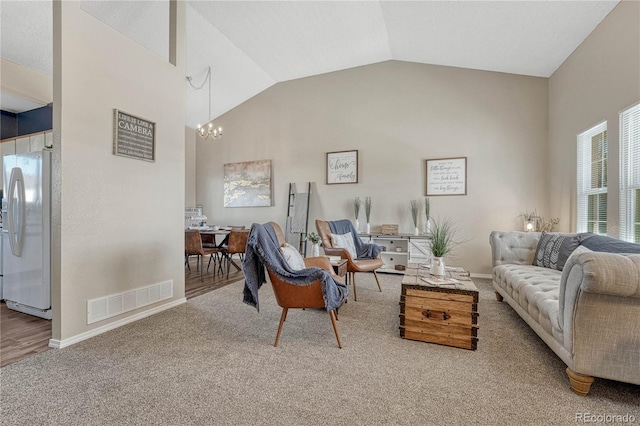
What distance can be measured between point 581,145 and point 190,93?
21.5 ft

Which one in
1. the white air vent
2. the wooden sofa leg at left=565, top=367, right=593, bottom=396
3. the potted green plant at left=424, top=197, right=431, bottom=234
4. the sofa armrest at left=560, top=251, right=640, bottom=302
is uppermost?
the potted green plant at left=424, top=197, right=431, bottom=234

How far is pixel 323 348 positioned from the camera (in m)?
2.24

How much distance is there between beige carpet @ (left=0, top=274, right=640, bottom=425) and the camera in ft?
4.87

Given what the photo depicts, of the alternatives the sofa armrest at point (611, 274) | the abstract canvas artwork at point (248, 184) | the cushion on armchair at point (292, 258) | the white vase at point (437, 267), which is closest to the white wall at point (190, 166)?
the abstract canvas artwork at point (248, 184)

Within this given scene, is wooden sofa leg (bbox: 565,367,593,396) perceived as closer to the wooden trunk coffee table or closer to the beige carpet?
the beige carpet

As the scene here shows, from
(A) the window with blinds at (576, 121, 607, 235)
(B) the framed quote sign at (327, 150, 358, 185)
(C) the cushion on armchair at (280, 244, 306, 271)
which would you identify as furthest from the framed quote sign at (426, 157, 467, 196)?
(C) the cushion on armchair at (280, 244, 306, 271)

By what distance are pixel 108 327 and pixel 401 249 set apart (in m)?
4.21

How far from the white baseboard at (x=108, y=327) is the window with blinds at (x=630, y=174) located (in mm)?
4798

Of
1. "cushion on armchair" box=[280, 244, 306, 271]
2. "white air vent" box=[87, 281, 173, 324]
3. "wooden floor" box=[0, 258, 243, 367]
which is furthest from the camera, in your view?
"cushion on armchair" box=[280, 244, 306, 271]

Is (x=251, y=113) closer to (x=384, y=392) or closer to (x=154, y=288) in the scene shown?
(x=154, y=288)

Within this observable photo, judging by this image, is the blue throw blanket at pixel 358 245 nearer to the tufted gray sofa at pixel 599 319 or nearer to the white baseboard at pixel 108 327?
the white baseboard at pixel 108 327

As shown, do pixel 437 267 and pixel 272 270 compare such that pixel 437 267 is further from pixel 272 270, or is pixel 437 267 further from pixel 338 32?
pixel 338 32

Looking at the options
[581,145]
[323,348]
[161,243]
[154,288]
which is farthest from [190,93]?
[581,145]

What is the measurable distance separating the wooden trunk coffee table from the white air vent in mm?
2556
